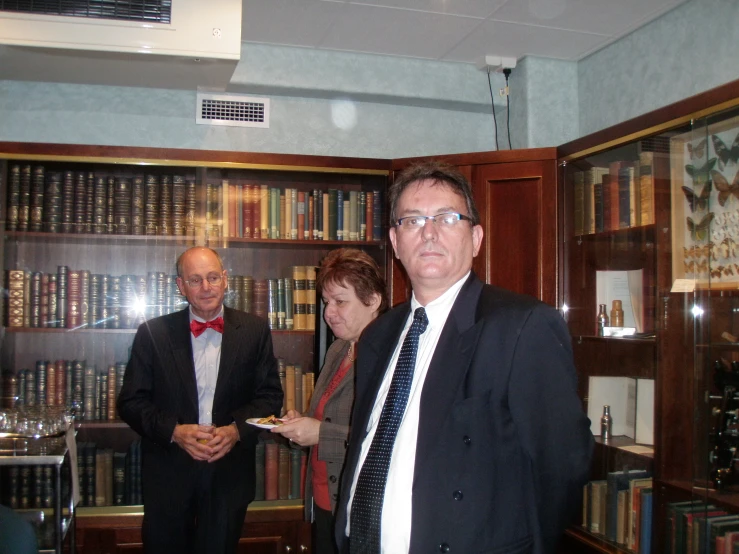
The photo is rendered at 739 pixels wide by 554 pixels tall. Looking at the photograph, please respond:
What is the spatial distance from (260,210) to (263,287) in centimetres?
39

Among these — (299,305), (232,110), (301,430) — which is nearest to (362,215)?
(299,305)

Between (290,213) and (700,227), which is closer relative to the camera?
(700,227)

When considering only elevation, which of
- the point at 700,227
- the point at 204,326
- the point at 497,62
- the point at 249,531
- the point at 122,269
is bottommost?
the point at 249,531

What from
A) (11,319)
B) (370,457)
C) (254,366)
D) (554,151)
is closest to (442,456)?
(370,457)

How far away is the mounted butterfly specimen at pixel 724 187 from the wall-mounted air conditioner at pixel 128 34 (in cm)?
187

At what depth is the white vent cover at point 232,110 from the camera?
3.41 meters

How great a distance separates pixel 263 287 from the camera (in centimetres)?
320

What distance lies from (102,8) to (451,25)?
1565 millimetres

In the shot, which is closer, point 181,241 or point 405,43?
point 181,241

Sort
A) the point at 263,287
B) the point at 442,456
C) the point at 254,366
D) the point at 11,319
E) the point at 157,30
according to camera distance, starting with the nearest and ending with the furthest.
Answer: the point at 442,456
the point at 157,30
the point at 254,366
the point at 11,319
the point at 263,287

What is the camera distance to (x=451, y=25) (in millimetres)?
3078

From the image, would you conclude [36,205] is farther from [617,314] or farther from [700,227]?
[700,227]

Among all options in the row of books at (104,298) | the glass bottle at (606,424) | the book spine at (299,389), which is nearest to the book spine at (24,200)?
the row of books at (104,298)

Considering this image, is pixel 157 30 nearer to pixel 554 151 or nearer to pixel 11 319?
pixel 11 319
